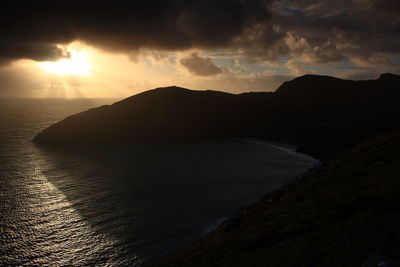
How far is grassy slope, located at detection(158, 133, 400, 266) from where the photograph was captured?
16.5 metres

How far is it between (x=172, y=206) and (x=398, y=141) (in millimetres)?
45996

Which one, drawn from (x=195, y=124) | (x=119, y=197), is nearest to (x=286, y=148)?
(x=195, y=124)

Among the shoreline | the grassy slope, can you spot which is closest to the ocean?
the shoreline

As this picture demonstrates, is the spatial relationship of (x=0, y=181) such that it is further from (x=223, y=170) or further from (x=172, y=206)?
(x=223, y=170)

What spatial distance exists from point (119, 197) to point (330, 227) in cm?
5642

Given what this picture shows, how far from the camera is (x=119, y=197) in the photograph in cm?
6756

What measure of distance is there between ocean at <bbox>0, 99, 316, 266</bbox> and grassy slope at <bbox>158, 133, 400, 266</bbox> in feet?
61.1

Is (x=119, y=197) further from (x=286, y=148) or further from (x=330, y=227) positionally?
(x=286, y=148)

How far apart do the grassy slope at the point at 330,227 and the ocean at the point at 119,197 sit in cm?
1861

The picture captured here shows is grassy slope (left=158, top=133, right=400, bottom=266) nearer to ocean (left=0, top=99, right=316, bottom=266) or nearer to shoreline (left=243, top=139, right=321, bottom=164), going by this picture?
ocean (left=0, top=99, right=316, bottom=266)

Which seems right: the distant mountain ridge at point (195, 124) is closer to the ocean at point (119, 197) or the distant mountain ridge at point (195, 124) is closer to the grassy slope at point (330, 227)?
the ocean at point (119, 197)

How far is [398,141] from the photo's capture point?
4144cm

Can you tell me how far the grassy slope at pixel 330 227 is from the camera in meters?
16.5

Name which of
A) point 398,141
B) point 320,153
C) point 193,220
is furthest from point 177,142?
point 398,141
